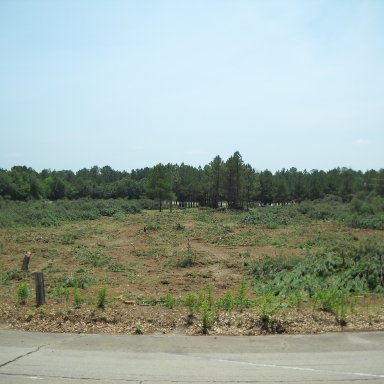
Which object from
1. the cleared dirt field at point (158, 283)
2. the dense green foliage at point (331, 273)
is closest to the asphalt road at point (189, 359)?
the cleared dirt field at point (158, 283)

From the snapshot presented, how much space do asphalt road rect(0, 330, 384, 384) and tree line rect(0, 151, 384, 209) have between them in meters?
61.6

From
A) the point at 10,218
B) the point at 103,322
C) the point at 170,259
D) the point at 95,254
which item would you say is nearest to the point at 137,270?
the point at 170,259

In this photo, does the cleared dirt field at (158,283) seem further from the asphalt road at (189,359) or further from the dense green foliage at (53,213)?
the dense green foliage at (53,213)

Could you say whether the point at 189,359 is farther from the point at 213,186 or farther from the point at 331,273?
the point at 213,186

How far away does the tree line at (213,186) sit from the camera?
71688mm

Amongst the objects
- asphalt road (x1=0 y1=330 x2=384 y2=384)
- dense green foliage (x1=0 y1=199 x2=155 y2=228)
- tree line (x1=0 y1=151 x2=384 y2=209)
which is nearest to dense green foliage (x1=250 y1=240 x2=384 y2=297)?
asphalt road (x1=0 y1=330 x2=384 y2=384)

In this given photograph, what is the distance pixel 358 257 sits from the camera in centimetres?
1572

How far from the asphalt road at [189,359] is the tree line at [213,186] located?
61600 millimetres

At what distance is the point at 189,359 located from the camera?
691 centimetres

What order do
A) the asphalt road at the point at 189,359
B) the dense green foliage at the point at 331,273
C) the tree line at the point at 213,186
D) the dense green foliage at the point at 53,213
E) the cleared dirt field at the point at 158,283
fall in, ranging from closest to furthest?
the asphalt road at the point at 189,359
the cleared dirt field at the point at 158,283
the dense green foliage at the point at 331,273
the dense green foliage at the point at 53,213
the tree line at the point at 213,186

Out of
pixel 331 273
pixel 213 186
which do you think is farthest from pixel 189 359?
pixel 213 186

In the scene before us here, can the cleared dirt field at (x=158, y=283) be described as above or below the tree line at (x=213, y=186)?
below

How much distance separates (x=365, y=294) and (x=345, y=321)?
4.33m

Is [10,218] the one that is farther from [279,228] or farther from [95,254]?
[279,228]
